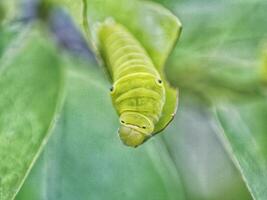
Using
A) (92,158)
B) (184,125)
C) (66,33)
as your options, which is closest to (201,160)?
(184,125)

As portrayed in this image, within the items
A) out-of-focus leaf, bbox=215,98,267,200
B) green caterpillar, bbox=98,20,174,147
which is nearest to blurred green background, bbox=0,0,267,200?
out-of-focus leaf, bbox=215,98,267,200

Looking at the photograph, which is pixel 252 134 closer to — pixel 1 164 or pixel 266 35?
pixel 266 35

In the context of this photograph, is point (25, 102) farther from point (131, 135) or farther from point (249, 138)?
point (249, 138)

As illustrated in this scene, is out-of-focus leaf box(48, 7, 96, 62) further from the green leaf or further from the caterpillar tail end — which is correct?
the caterpillar tail end

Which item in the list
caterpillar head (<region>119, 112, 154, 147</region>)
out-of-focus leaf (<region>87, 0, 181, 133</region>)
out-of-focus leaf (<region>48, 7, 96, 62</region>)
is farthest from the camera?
out-of-focus leaf (<region>48, 7, 96, 62</region>)

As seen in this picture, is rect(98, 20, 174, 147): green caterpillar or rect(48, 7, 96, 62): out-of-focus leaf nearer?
rect(98, 20, 174, 147): green caterpillar

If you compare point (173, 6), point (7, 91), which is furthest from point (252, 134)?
point (7, 91)
